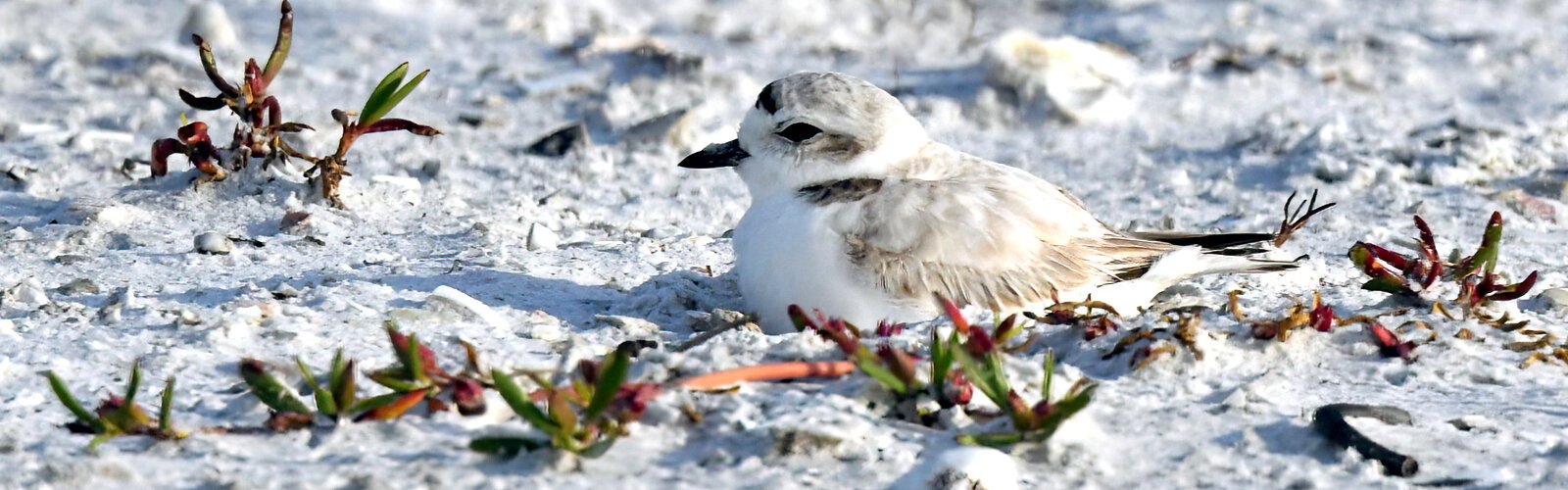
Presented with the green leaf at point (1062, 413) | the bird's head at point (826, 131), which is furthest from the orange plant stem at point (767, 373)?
the bird's head at point (826, 131)

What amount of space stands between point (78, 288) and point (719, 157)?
149cm

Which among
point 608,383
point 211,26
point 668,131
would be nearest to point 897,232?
point 608,383

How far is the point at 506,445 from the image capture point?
2477 mm

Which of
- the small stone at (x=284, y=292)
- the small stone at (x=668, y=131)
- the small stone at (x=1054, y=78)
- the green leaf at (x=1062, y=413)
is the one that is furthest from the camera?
the small stone at (x=1054, y=78)

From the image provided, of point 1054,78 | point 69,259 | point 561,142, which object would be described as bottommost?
point 69,259

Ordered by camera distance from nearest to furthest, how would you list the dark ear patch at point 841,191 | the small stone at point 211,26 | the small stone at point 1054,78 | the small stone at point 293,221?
1. the dark ear patch at point 841,191
2. the small stone at point 293,221
3. the small stone at point 1054,78
4. the small stone at point 211,26

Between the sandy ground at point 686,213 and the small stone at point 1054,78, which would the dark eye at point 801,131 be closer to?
the sandy ground at point 686,213

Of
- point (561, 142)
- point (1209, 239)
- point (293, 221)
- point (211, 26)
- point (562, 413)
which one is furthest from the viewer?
point (211, 26)

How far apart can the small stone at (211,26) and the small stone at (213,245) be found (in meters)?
2.91

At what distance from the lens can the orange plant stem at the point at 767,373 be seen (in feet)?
8.93

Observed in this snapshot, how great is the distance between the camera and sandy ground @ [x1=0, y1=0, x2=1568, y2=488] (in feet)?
8.60

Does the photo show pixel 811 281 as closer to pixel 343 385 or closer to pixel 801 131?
pixel 801 131

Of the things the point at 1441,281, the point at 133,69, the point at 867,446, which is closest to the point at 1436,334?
the point at 1441,281

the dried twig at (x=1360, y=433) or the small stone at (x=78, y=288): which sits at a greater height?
the small stone at (x=78, y=288)
